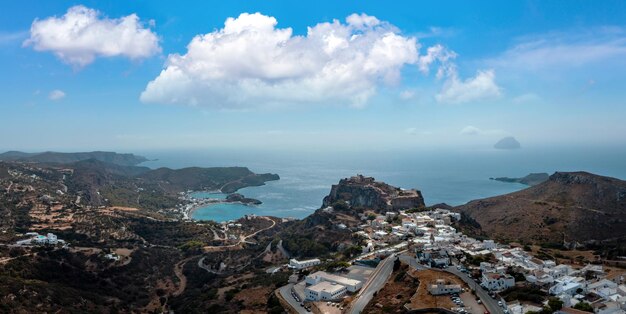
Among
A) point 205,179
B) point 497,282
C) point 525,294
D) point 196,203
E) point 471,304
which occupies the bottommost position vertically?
point 196,203

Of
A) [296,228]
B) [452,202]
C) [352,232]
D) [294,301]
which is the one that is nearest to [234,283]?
[294,301]

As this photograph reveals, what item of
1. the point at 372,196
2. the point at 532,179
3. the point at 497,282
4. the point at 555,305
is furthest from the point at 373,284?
the point at 532,179

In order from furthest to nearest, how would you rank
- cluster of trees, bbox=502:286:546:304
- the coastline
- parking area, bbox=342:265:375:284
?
the coastline < parking area, bbox=342:265:375:284 < cluster of trees, bbox=502:286:546:304

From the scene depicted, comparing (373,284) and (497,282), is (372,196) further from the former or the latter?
(497,282)

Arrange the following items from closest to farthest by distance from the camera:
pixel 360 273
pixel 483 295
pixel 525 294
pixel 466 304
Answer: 1. pixel 466 304
2. pixel 525 294
3. pixel 483 295
4. pixel 360 273

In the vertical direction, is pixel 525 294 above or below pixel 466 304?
above

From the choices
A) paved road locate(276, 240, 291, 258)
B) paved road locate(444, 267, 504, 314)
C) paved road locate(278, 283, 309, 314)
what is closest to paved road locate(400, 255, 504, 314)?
paved road locate(444, 267, 504, 314)

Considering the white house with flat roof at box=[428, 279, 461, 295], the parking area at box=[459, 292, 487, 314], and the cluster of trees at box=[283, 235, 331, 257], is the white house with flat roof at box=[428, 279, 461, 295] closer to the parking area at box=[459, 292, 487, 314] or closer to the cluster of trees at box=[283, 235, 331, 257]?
the parking area at box=[459, 292, 487, 314]
